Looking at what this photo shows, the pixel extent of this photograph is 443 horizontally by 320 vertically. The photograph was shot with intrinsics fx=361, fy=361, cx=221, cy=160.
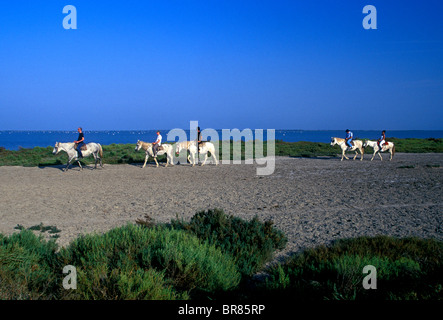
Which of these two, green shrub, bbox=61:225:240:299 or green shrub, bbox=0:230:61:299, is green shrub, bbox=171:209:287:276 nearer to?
green shrub, bbox=61:225:240:299

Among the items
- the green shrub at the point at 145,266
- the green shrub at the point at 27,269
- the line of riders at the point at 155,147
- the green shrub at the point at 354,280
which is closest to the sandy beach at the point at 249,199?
the line of riders at the point at 155,147

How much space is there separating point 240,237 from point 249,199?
585cm

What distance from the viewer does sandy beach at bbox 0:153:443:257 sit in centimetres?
872

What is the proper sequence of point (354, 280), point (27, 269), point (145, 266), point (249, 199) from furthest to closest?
point (249, 199) → point (145, 266) → point (27, 269) → point (354, 280)

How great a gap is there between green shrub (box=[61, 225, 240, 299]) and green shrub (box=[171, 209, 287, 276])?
48cm

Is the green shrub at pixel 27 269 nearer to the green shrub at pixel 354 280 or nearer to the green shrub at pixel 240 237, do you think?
the green shrub at pixel 240 237

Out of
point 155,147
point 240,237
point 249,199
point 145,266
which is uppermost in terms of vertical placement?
point 155,147

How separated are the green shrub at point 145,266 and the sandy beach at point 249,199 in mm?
2270

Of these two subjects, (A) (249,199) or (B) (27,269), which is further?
(A) (249,199)

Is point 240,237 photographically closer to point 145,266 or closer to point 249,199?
point 145,266

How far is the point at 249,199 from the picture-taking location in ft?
41.2

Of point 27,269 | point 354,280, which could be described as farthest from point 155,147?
point 354,280

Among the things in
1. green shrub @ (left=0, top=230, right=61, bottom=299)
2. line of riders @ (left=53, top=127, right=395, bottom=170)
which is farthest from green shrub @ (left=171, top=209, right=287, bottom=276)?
line of riders @ (left=53, top=127, right=395, bottom=170)

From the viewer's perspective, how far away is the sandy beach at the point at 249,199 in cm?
872
